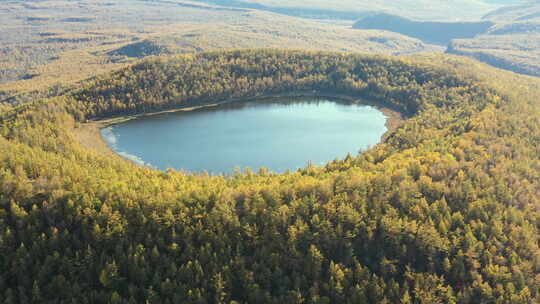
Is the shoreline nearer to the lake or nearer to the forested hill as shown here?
the lake

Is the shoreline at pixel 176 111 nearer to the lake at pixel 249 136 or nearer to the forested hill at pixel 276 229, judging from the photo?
the lake at pixel 249 136

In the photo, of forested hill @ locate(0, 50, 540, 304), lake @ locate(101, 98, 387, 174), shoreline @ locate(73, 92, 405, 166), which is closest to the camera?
forested hill @ locate(0, 50, 540, 304)

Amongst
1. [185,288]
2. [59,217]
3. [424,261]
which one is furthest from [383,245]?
[59,217]

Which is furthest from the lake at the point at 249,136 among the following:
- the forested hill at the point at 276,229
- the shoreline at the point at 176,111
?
the forested hill at the point at 276,229

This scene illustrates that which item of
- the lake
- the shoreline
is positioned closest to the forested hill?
the lake

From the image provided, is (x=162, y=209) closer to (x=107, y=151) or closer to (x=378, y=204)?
(x=378, y=204)

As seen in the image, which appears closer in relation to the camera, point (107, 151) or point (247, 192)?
point (247, 192)
